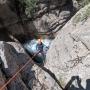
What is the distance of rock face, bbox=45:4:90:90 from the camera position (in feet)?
43.4

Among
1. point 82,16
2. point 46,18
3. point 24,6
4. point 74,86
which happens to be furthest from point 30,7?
point 74,86

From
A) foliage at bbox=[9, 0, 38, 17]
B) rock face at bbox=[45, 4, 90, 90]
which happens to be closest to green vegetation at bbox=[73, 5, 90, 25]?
rock face at bbox=[45, 4, 90, 90]

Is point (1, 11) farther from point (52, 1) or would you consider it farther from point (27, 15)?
point (52, 1)

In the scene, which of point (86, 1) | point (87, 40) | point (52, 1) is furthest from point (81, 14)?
point (52, 1)

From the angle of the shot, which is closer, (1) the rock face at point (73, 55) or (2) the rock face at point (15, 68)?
(2) the rock face at point (15, 68)

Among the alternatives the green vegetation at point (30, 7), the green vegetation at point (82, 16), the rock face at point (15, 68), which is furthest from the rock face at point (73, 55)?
the green vegetation at point (30, 7)

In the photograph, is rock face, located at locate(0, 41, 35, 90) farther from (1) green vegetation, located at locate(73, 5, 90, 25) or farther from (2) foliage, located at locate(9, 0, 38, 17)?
(2) foliage, located at locate(9, 0, 38, 17)

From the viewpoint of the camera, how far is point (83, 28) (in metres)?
14.1

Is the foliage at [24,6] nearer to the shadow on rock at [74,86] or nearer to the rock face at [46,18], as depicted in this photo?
the rock face at [46,18]

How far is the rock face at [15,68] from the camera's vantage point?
506 inches

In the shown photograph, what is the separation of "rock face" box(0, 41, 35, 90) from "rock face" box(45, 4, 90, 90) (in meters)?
0.89

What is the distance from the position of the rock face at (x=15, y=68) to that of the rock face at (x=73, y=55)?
89 cm

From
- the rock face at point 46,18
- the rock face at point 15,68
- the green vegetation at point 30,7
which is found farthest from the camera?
the rock face at point 46,18

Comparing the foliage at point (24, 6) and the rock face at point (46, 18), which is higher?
the foliage at point (24, 6)
